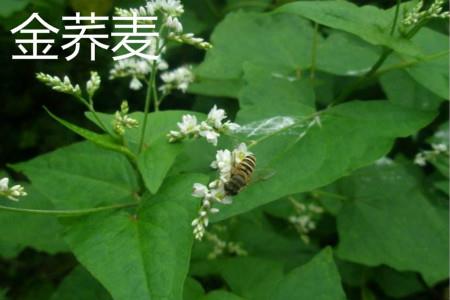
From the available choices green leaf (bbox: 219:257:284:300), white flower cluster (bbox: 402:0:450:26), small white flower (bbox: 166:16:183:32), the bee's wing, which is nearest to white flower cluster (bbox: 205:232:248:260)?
green leaf (bbox: 219:257:284:300)

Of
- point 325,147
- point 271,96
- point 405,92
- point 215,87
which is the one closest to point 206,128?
point 325,147

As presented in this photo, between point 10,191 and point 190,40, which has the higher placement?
point 190,40

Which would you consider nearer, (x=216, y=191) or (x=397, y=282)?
(x=216, y=191)

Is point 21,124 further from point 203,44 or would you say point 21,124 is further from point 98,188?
point 203,44

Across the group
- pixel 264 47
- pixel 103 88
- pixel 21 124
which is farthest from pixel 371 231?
pixel 21 124

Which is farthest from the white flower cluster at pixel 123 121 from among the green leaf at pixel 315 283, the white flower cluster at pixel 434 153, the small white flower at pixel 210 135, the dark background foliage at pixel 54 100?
the dark background foliage at pixel 54 100

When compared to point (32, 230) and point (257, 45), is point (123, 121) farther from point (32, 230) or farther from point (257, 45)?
point (257, 45)

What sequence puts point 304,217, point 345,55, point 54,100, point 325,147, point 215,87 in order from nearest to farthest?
point 325,147
point 304,217
point 345,55
point 215,87
point 54,100
